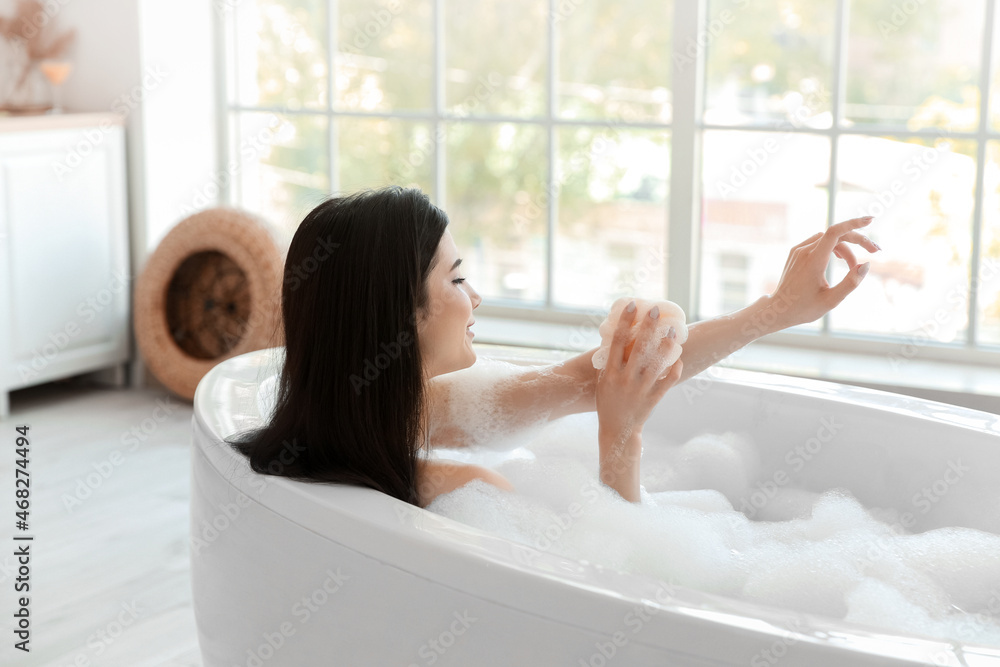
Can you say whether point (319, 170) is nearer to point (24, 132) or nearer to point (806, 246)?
point (24, 132)

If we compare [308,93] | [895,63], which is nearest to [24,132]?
[308,93]

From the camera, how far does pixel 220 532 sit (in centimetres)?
140

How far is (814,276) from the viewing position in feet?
5.06

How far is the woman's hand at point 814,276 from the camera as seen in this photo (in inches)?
59.1

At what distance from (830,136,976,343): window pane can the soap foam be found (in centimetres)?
139

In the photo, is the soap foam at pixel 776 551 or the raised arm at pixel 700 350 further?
the raised arm at pixel 700 350

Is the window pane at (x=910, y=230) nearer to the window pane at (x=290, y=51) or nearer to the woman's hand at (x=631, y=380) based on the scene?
the woman's hand at (x=631, y=380)

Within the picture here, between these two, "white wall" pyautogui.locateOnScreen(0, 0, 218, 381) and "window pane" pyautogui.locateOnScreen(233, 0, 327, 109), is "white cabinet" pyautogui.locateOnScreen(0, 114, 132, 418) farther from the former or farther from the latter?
"window pane" pyautogui.locateOnScreen(233, 0, 327, 109)

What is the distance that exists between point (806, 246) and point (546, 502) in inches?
21.2

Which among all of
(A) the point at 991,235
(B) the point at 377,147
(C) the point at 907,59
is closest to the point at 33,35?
(A) the point at 991,235

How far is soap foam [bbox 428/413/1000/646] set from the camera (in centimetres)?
126

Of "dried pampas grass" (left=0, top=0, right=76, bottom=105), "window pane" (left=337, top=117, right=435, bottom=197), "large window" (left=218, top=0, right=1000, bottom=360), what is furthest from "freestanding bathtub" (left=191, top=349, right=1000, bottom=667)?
"window pane" (left=337, top=117, right=435, bottom=197)

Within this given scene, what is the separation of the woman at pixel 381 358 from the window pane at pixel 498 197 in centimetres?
616

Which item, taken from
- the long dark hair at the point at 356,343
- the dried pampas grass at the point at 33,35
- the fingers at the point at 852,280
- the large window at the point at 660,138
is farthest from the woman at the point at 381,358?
the dried pampas grass at the point at 33,35
